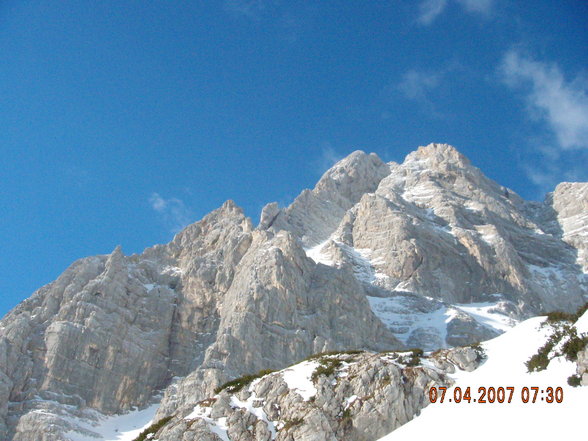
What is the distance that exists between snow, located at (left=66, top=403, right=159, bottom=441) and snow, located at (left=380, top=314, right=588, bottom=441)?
6730cm

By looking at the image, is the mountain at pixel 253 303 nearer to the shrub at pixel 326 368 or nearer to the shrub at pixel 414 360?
the shrub at pixel 326 368

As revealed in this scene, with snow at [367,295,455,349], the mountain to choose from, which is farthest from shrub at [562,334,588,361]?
snow at [367,295,455,349]

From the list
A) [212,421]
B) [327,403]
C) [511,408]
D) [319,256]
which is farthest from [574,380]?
[319,256]

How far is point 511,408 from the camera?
3775cm

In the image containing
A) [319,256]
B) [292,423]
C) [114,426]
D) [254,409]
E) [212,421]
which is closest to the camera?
[292,423]

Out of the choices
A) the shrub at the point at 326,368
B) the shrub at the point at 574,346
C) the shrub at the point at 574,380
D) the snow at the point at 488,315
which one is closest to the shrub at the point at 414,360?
the shrub at the point at 326,368

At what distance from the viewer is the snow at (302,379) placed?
48438 mm

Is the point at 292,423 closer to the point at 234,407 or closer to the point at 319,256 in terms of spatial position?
the point at 234,407

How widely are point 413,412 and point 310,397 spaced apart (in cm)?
747

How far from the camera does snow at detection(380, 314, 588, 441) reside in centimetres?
3412

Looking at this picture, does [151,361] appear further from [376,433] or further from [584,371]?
[584,371]

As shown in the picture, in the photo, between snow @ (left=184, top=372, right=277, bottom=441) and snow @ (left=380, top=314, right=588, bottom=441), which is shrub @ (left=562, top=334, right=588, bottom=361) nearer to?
snow @ (left=380, top=314, right=588, bottom=441)
